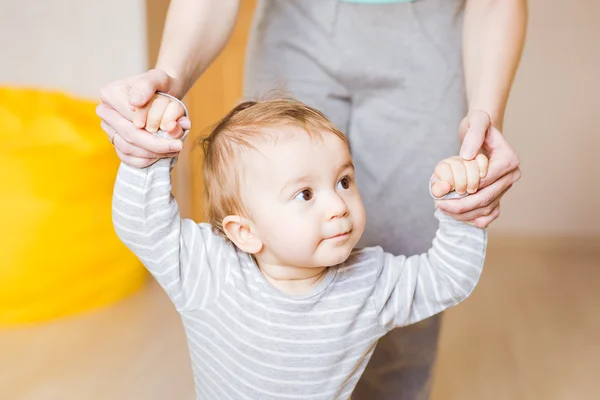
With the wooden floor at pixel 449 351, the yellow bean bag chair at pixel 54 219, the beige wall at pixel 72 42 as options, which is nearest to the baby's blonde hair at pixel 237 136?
the wooden floor at pixel 449 351

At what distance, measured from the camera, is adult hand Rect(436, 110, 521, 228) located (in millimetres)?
818

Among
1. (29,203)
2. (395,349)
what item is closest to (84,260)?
(29,203)

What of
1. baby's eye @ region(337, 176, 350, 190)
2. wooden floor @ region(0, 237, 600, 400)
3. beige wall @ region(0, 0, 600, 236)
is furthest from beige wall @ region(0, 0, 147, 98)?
baby's eye @ region(337, 176, 350, 190)

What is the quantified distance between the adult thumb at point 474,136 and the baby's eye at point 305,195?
198 mm

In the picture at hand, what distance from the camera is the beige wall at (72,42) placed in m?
2.29

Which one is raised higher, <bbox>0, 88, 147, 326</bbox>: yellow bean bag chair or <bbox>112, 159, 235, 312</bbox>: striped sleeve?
<bbox>112, 159, 235, 312</bbox>: striped sleeve

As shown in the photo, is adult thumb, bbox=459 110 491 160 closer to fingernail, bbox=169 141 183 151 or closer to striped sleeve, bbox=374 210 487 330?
striped sleeve, bbox=374 210 487 330

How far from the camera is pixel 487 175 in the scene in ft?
2.68

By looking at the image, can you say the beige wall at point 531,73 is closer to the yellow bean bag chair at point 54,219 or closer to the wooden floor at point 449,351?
the yellow bean bag chair at point 54,219

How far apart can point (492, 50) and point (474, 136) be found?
26cm

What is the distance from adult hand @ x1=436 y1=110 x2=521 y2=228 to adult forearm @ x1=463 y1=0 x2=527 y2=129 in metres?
0.11

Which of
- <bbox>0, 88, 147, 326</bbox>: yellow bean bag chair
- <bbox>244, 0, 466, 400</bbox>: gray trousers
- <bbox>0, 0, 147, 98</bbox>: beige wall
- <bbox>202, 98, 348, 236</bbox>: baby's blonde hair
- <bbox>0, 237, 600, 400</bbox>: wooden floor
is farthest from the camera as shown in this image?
<bbox>0, 0, 147, 98</bbox>: beige wall

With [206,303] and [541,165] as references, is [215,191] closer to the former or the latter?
[206,303]

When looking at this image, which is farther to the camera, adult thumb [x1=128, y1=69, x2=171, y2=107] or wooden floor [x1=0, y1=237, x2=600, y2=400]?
wooden floor [x1=0, y1=237, x2=600, y2=400]
